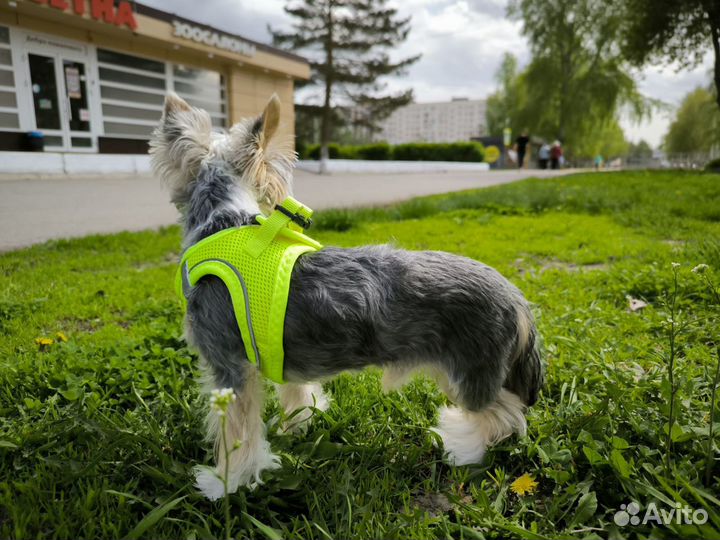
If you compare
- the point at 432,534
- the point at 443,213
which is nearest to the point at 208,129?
the point at 432,534

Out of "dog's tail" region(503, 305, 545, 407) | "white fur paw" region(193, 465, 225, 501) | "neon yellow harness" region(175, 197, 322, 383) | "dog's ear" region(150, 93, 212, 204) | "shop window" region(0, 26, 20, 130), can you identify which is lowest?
"white fur paw" region(193, 465, 225, 501)

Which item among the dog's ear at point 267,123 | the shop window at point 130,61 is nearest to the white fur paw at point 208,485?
the dog's ear at point 267,123

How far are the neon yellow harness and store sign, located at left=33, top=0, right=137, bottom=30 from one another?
69.2 ft

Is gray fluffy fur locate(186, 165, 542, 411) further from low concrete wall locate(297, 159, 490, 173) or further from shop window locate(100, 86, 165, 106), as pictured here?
low concrete wall locate(297, 159, 490, 173)

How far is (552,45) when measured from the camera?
1921 inches

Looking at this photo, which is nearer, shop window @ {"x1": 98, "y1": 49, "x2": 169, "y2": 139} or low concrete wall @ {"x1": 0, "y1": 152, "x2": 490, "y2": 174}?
low concrete wall @ {"x1": 0, "y1": 152, "x2": 490, "y2": 174}

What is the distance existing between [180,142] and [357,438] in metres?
1.97

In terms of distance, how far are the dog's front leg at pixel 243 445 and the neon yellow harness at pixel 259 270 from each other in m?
0.14

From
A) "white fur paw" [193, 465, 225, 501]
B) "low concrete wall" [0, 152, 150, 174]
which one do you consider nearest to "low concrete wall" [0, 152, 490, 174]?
"low concrete wall" [0, 152, 150, 174]

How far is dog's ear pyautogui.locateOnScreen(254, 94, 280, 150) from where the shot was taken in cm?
256

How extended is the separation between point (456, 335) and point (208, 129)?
6.11ft

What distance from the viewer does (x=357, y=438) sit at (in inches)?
110

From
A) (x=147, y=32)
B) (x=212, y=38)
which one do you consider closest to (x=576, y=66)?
(x=212, y=38)

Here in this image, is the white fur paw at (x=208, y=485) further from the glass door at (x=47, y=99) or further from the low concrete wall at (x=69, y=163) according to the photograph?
the glass door at (x=47, y=99)
